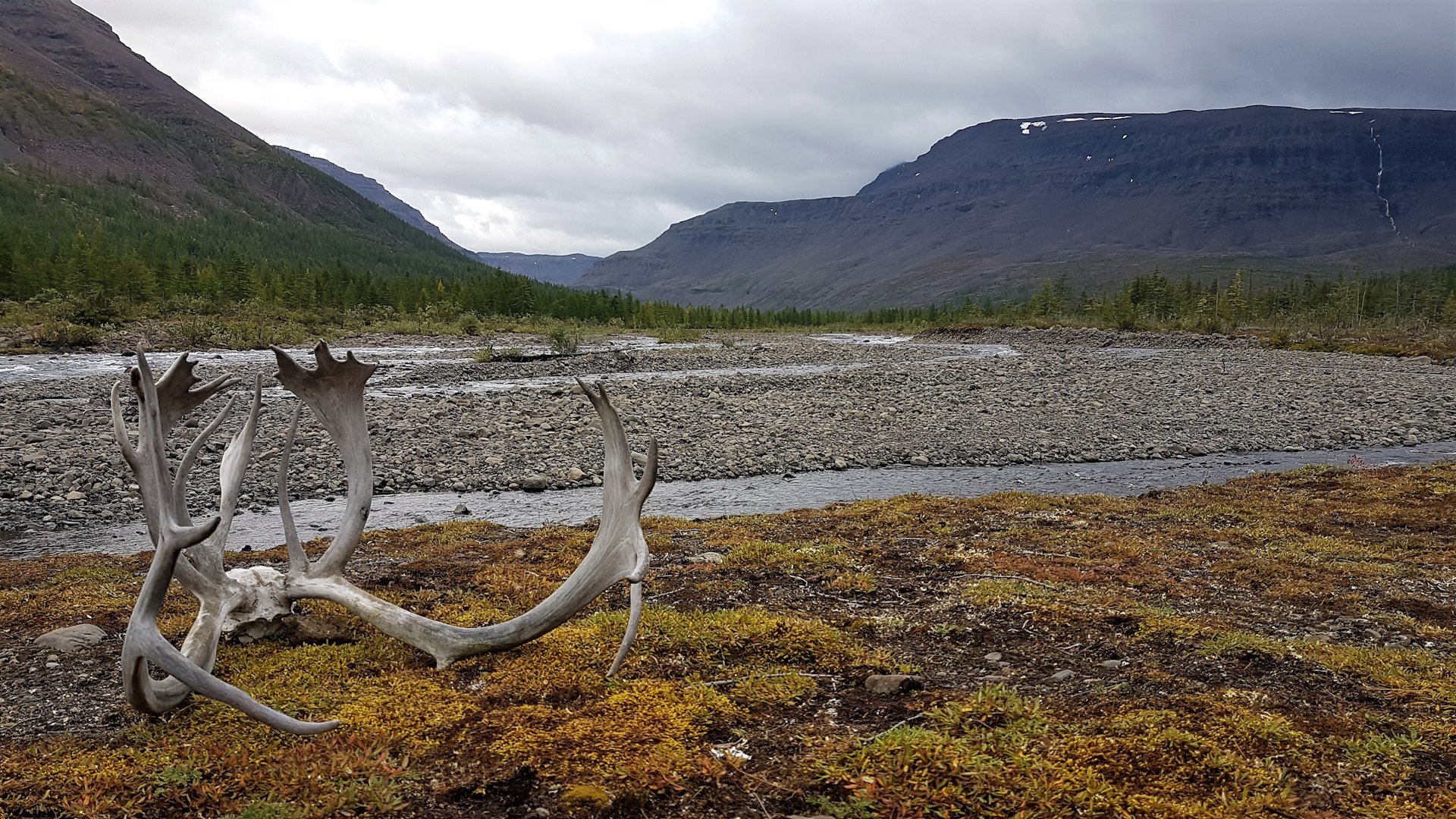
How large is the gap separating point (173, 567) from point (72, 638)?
2873 mm

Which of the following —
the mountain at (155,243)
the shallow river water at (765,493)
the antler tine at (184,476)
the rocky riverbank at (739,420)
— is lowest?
the shallow river water at (765,493)

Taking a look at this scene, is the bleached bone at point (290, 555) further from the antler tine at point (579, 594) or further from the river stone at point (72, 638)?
the river stone at point (72, 638)

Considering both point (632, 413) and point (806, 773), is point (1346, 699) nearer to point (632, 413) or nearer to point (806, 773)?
point (806, 773)

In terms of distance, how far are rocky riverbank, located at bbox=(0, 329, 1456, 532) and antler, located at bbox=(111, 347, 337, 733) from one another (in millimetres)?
5702

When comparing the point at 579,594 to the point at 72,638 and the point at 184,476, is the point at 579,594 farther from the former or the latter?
the point at 72,638

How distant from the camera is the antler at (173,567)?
11.3 feet

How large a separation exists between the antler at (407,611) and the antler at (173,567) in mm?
366

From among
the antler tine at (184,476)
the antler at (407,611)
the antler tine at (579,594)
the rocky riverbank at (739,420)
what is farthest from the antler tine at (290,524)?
the rocky riverbank at (739,420)

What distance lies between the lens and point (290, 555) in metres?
4.86

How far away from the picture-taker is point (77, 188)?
442 feet

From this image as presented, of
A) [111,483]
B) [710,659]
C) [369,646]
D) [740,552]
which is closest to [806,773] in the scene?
[710,659]

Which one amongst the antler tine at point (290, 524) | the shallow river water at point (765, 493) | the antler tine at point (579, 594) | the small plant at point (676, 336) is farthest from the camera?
the small plant at point (676, 336)

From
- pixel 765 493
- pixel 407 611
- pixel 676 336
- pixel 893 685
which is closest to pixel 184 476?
pixel 407 611

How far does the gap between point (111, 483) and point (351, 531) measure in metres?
11.2
